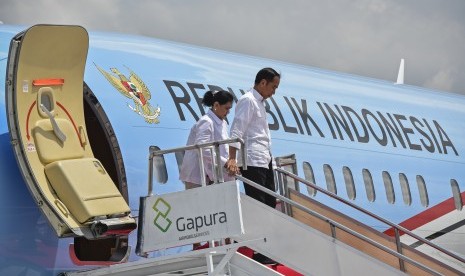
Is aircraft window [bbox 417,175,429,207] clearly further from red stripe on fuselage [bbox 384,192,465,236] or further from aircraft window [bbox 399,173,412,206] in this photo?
aircraft window [bbox 399,173,412,206]

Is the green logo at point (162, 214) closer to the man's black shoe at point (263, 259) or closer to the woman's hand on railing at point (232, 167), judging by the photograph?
the woman's hand on railing at point (232, 167)

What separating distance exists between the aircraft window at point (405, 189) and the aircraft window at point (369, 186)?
795mm

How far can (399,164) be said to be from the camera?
647 inches

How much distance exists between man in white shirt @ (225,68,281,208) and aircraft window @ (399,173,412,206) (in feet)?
18.9

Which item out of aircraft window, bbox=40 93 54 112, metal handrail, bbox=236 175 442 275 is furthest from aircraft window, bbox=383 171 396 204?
aircraft window, bbox=40 93 54 112

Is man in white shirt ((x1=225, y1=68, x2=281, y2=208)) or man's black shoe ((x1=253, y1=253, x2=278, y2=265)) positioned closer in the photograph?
man in white shirt ((x1=225, y1=68, x2=281, y2=208))

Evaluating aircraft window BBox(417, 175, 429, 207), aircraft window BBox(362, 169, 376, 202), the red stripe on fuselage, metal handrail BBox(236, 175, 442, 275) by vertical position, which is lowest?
the red stripe on fuselage

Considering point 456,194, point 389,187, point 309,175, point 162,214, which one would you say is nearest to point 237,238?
point 162,214

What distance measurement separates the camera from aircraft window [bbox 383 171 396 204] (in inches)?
624

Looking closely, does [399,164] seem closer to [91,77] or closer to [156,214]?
[91,77]

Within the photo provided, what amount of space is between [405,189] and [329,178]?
1.92m

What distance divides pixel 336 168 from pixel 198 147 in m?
5.57

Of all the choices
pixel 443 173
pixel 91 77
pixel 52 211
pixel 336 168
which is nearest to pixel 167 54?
pixel 91 77

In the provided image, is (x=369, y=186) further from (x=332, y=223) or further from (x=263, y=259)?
(x=332, y=223)
